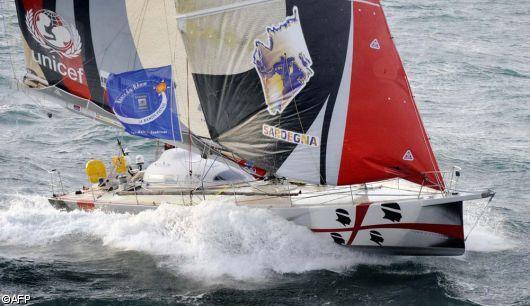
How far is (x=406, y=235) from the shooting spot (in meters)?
18.2

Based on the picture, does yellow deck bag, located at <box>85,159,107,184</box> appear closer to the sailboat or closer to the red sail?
the sailboat

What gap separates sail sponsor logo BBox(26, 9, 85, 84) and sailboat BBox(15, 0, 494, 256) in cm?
3

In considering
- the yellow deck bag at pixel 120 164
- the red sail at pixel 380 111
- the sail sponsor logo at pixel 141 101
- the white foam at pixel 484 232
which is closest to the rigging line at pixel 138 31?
the sail sponsor logo at pixel 141 101

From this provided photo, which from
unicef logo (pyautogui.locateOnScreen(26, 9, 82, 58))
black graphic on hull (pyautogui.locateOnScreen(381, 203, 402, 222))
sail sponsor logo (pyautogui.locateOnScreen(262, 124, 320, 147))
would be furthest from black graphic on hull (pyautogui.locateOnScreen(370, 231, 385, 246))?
unicef logo (pyautogui.locateOnScreen(26, 9, 82, 58))

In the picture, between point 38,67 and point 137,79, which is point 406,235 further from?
point 38,67

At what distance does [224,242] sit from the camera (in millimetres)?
18859

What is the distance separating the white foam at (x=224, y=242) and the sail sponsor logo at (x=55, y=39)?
154 inches

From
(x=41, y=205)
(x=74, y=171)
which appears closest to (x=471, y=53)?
(x=74, y=171)

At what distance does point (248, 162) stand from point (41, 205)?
6.58 m

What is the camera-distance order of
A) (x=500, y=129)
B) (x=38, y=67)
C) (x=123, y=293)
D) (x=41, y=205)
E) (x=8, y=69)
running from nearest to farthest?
(x=123, y=293) → (x=38, y=67) → (x=41, y=205) → (x=500, y=129) → (x=8, y=69)

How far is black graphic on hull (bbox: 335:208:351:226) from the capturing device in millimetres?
18266

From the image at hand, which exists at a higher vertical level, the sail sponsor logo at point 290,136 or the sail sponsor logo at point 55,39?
the sail sponsor logo at point 55,39

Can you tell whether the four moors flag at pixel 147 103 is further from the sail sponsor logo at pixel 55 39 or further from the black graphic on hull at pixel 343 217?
the black graphic on hull at pixel 343 217

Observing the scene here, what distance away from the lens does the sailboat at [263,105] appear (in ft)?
58.2
